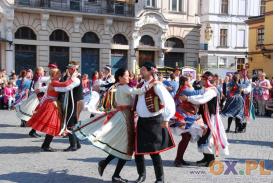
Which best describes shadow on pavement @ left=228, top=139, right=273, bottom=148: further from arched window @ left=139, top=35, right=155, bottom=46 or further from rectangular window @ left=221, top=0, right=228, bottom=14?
rectangular window @ left=221, top=0, right=228, bottom=14

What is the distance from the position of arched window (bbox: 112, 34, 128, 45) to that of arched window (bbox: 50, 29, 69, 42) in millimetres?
3400

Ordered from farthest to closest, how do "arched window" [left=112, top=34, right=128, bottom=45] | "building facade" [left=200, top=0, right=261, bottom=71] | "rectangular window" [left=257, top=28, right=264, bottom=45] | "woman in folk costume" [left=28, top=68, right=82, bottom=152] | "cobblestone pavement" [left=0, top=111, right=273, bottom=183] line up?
1. "building facade" [left=200, top=0, right=261, bottom=71]
2. "rectangular window" [left=257, top=28, right=264, bottom=45]
3. "arched window" [left=112, top=34, right=128, bottom=45]
4. "woman in folk costume" [left=28, top=68, right=82, bottom=152]
5. "cobblestone pavement" [left=0, top=111, right=273, bottom=183]

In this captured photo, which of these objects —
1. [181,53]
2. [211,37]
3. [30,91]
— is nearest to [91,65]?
[181,53]

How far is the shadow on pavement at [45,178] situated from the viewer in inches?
271

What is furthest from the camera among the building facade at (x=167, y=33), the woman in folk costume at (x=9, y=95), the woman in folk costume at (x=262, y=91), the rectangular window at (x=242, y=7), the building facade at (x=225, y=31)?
the rectangular window at (x=242, y=7)

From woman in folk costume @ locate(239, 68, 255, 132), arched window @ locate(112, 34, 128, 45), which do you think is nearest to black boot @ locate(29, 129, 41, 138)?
woman in folk costume @ locate(239, 68, 255, 132)

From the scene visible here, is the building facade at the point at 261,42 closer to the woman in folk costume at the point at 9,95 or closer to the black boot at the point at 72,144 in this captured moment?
the woman in folk costume at the point at 9,95

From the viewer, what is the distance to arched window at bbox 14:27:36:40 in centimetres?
2836

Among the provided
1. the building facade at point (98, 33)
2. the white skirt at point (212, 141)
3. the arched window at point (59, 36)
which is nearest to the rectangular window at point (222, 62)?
the building facade at point (98, 33)

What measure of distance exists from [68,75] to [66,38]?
70.3 ft

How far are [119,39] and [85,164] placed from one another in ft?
79.7

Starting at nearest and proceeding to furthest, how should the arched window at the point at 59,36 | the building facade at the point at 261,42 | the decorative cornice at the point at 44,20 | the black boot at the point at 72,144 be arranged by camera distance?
1. the black boot at the point at 72,144
2. the decorative cornice at the point at 44,20
3. the arched window at the point at 59,36
4. the building facade at the point at 261,42

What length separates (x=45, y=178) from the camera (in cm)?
699

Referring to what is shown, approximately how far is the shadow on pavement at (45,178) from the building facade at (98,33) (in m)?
21.3
